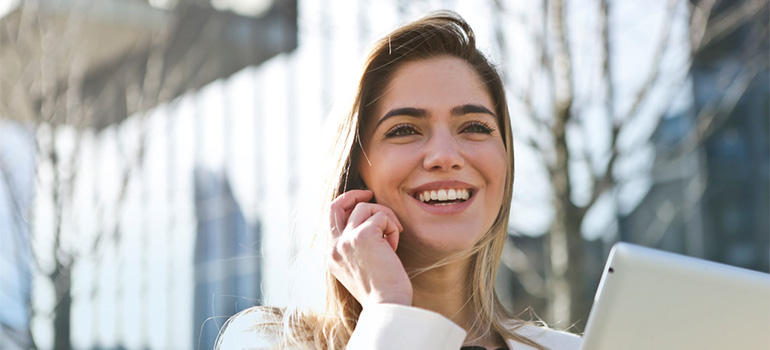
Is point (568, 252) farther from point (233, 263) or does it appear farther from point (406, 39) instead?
point (233, 263)

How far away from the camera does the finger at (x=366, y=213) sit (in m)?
2.40

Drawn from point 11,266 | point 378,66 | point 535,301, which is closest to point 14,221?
point 11,266

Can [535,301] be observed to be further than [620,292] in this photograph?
Yes

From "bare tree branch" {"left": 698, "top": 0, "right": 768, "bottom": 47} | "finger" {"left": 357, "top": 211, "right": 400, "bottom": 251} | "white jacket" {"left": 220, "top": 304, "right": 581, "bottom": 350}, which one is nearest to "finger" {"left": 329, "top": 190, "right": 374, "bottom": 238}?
"finger" {"left": 357, "top": 211, "right": 400, "bottom": 251}

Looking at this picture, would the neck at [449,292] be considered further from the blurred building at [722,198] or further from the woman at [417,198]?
the blurred building at [722,198]

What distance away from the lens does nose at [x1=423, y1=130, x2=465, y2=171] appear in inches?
95.8

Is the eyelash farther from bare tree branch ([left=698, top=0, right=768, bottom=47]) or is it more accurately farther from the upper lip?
bare tree branch ([left=698, top=0, right=768, bottom=47])

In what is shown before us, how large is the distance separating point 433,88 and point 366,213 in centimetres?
41

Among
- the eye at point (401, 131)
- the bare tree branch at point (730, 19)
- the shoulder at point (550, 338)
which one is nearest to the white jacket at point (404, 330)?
the eye at point (401, 131)

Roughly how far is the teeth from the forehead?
0.71ft

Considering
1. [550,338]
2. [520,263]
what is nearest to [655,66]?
[520,263]

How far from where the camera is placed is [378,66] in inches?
106

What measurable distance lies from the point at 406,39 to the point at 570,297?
3.11 metres

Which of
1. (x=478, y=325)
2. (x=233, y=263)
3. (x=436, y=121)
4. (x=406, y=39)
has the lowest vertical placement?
(x=233, y=263)
